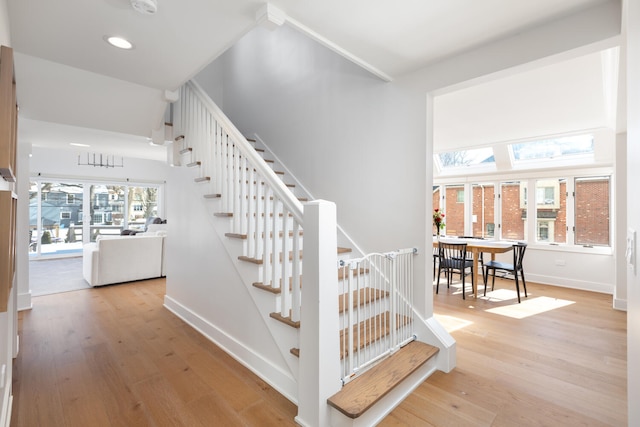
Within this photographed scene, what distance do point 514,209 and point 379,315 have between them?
4766 mm

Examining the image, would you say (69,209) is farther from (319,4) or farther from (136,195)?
(319,4)

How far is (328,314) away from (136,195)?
938 cm

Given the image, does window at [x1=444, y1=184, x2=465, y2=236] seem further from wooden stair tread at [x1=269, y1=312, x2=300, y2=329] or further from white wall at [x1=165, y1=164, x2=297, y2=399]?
Answer: wooden stair tread at [x1=269, y1=312, x2=300, y2=329]

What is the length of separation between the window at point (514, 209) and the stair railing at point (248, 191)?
4.70 metres

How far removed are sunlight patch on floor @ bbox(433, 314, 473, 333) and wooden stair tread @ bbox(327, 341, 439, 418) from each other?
3.32 ft

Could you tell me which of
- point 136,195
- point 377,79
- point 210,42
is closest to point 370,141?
point 377,79

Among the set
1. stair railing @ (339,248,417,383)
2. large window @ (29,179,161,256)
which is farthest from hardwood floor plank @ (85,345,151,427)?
large window @ (29,179,161,256)

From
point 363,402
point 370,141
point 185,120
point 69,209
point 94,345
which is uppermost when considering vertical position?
point 185,120

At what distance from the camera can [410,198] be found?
8.00 feet

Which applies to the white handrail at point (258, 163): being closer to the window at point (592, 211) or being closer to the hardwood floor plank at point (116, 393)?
the hardwood floor plank at point (116, 393)

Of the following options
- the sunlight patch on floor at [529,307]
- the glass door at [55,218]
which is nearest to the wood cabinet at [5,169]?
the sunlight patch on floor at [529,307]

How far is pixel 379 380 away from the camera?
1849 millimetres

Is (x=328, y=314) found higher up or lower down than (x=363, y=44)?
lower down

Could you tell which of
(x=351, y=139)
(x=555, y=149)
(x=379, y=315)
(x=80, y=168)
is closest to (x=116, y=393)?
(x=379, y=315)
